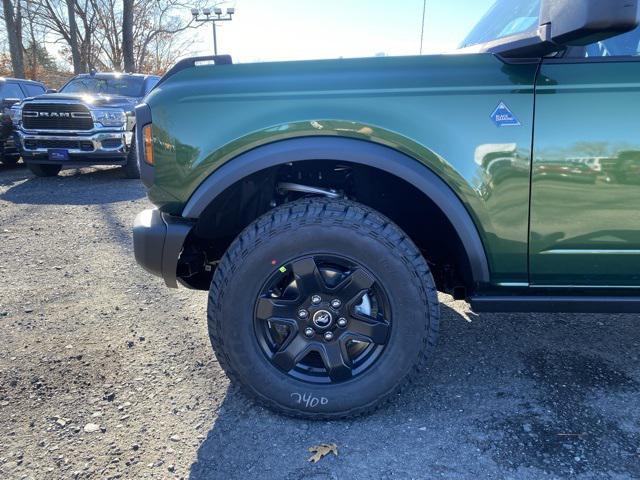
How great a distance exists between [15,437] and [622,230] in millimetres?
2808

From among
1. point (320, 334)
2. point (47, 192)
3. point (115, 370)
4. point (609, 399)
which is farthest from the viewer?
point (47, 192)

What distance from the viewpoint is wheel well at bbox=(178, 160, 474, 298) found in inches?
93.0

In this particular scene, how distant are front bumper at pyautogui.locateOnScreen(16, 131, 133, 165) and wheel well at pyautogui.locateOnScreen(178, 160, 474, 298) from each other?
6.82m

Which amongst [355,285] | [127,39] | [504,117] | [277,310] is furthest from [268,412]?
[127,39]

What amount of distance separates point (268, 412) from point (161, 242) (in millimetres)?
955

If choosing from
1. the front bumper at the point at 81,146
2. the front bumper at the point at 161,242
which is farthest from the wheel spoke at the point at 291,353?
the front bumper at the point at 81,146

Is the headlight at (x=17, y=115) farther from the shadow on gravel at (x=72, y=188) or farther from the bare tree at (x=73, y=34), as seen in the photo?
the bare tree at (x=73, y=34)

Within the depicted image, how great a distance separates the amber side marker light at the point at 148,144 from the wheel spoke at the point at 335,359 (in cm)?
119

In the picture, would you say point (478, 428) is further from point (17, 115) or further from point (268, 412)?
point (17, 115)

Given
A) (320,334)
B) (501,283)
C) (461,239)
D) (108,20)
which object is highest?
(108,20)

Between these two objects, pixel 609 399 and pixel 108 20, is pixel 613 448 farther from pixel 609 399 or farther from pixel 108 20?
pixel 108 20

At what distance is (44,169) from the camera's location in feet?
30.9

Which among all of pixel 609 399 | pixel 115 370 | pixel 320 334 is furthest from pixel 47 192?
pixel 609 399

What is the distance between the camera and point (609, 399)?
2396mm
